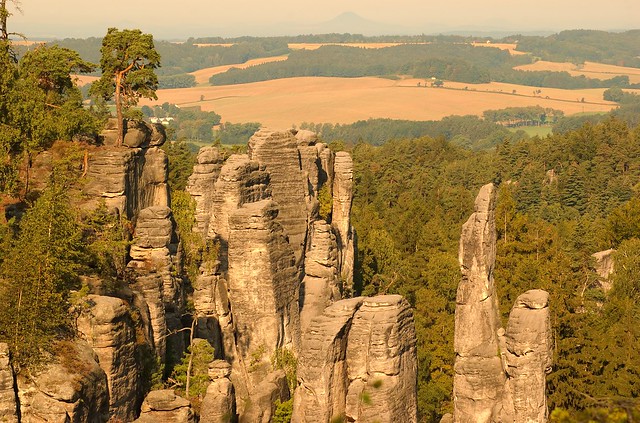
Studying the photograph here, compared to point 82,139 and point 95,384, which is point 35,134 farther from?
point 95,384

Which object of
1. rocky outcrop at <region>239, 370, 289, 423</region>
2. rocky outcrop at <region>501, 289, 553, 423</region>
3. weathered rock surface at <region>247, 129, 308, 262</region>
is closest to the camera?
rocky outcrop at <region>501, 289, 553, 423</region>

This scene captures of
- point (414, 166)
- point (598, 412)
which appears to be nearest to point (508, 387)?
point (598, 412)

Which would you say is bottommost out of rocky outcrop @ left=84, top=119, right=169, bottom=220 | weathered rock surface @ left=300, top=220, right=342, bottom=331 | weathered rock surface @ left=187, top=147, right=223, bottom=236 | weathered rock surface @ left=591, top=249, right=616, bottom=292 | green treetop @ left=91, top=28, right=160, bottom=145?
weathered rock surface @ left=591, top=249, right=616, bottom=292

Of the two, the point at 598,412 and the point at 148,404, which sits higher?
the point at 598,412

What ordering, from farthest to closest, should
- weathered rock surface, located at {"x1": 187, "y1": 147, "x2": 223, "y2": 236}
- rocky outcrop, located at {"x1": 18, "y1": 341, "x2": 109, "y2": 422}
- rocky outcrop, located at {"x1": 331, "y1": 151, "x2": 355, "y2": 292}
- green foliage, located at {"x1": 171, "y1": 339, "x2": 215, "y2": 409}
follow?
rocky outcrop, located at {"x1": 331, "y1": 151, "x2": 355, "y2": 292}, weathered rock surface, located at {"x1": 187, "y1": 147, "x2": 223, "y2": 236}, green foliage, located at {"x1": 171, "y1": 339, "x2": 215, "y2": 409}, rocky outcrop, located at {"x1": 18, "y1": 341, "x2": 109, "y2": 422}

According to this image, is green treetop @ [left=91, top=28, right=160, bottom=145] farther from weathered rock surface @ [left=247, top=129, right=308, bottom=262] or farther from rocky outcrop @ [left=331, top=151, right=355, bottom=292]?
rocky outcrop @ [left=331, top=151, right=355, bottom=292]

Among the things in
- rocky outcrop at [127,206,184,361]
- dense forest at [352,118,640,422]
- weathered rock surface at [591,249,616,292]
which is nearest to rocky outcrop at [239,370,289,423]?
rocky outcrop at [127,206,184,361]
